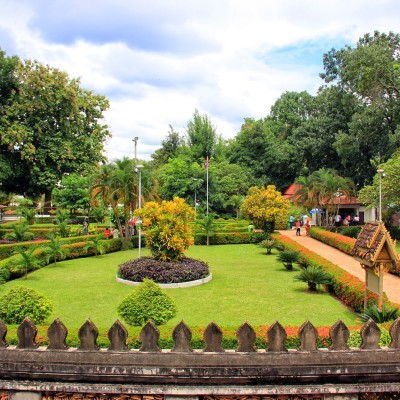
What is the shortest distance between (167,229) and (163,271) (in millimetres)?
1538

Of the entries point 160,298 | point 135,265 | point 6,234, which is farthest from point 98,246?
point 160,298

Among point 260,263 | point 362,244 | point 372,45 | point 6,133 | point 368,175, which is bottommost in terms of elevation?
point 260,263

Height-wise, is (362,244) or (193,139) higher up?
(193,139)

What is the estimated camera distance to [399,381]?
5461 mm

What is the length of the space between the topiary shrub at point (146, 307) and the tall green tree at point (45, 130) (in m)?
29.5

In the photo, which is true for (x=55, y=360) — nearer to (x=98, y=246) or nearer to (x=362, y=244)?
(x=362, y=244)

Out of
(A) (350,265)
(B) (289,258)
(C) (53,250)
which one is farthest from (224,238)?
(C) (53,250)

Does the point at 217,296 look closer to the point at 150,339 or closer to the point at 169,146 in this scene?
the point at 150,339

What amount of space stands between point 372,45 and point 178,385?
32.7m

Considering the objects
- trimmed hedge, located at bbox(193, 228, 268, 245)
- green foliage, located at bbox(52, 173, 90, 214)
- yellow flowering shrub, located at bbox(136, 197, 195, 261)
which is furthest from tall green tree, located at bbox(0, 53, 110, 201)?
yellow flowering shrub, located at bbox(136, 197, 195, 261)

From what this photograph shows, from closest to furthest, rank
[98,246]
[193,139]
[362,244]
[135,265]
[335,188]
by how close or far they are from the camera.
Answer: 1. [362,244]
2. [135,265]
3. [98,246]
4. [335,188]
5. [193,139]

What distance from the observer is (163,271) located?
15586 millimetres

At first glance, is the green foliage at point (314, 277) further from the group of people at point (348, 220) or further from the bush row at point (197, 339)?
the group of people at point (348, 220)

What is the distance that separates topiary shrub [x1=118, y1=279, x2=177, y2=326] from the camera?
9133mm
